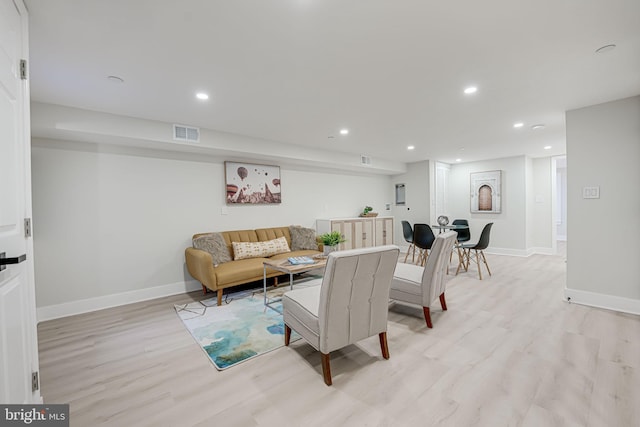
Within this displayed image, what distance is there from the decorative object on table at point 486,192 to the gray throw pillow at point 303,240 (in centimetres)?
459

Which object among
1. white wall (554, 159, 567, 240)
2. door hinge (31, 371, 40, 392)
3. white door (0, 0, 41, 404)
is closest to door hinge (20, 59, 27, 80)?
white door (0, 0, 41, 404)

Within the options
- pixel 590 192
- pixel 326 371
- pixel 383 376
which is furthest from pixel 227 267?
pixel 590 192

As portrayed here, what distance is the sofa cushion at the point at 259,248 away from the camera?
4.14 meters

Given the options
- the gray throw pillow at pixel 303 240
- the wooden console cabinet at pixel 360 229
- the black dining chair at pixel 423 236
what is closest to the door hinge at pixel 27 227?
the gray throw pillow at pixel 303 240

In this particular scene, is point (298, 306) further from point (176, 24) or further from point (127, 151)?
point (127, 151)

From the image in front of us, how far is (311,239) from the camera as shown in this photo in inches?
190

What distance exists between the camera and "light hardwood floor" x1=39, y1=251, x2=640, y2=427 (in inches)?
64.0

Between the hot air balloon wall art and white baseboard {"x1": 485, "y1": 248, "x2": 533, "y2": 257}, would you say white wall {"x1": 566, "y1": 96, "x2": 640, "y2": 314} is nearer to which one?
white baseboard {"x1": 485, "y1": 248, "x2": 533, "y2": 257}

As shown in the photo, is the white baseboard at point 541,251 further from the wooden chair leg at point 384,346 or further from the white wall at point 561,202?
Result: the wooden chair leg at point 384,346

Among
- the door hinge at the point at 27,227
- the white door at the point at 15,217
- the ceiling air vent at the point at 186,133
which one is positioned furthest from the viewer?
the ceiling air vent at the point at 186,133

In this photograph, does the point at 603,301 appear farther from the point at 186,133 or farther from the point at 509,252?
the point at 186,133

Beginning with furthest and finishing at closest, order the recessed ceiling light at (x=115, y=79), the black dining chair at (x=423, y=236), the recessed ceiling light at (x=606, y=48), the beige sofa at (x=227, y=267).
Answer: the black dining chair at (x=423, y=236) < the beige sofa at (x=227, y=267) < the recessed ceiling light at (x=115, y=79) < the recessed ceiling light at (x=606, y=48)

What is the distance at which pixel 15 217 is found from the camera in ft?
4.26

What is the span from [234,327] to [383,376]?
160cm
